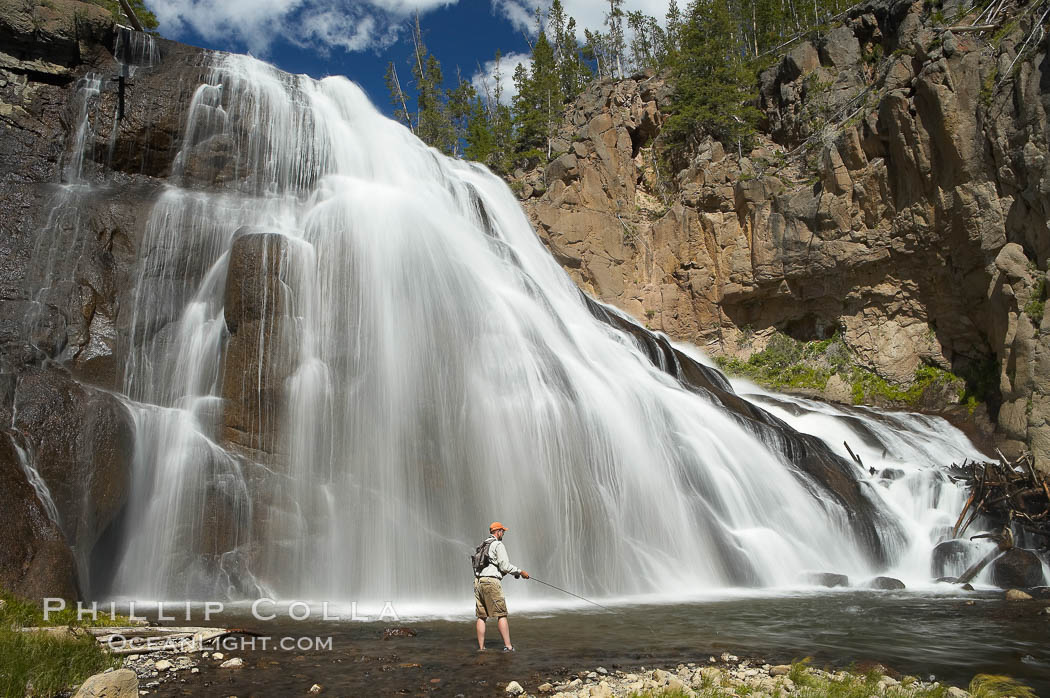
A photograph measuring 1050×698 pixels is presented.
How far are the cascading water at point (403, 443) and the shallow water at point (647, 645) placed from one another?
2.24 meters

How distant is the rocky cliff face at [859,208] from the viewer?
733 inches

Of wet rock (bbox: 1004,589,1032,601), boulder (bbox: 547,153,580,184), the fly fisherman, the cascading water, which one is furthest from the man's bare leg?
boulder (bbox: 547,153,580,184)

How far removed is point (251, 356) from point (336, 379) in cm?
165

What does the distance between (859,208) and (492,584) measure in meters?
21.8

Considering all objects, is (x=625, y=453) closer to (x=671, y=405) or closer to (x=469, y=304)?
(x=671, y=405)

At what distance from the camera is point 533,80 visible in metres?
44.3

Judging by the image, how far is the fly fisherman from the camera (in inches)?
309

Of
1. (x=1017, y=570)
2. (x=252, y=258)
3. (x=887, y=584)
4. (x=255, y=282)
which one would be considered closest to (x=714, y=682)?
(x=887, y=584)

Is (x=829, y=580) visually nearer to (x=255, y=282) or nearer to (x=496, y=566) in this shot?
(x=496, y=566)

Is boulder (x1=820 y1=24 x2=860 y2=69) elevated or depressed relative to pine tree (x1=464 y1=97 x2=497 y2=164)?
depressed

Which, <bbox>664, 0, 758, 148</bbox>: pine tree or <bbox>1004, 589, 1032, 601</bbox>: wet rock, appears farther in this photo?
<bbox>664, 0, 758, 148</bbox>: pine tree

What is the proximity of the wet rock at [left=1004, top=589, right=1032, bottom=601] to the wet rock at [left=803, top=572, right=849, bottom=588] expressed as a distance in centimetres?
248

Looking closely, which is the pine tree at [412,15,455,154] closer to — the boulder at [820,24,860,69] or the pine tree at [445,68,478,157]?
the pine tree at [445,68,478,157]

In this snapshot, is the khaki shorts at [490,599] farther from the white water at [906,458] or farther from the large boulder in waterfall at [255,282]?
the white water at [906,458]
